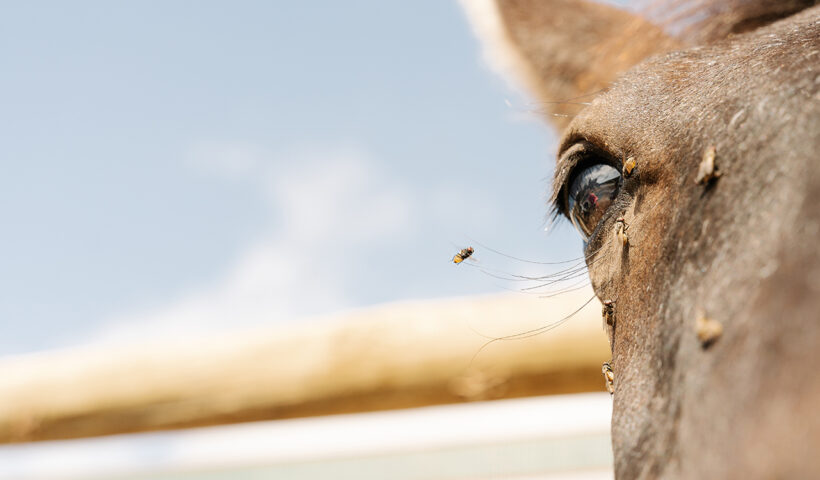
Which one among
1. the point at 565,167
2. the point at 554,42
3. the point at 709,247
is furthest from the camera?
the point at 554,42

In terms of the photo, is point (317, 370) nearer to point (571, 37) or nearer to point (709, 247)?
point (571, 37)

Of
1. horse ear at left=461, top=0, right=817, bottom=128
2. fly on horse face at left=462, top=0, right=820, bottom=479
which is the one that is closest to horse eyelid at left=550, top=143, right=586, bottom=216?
fly on horse face at left=462, top=0, right=820, bottom=479

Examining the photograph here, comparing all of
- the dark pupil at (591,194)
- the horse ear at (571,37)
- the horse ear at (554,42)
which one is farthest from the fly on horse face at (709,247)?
the horse ear at (554,42)

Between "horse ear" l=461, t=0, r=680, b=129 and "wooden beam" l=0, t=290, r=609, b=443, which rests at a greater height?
"horse ear" l=461, t=0, r=680, b=129

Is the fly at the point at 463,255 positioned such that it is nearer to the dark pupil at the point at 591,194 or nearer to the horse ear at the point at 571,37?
the dark pupil at the point at 591,194

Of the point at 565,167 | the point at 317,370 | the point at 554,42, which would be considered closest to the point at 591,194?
the point at 565,167

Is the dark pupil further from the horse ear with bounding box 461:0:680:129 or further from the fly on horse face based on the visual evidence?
the horse ear with bounding box 461:0:680:129
